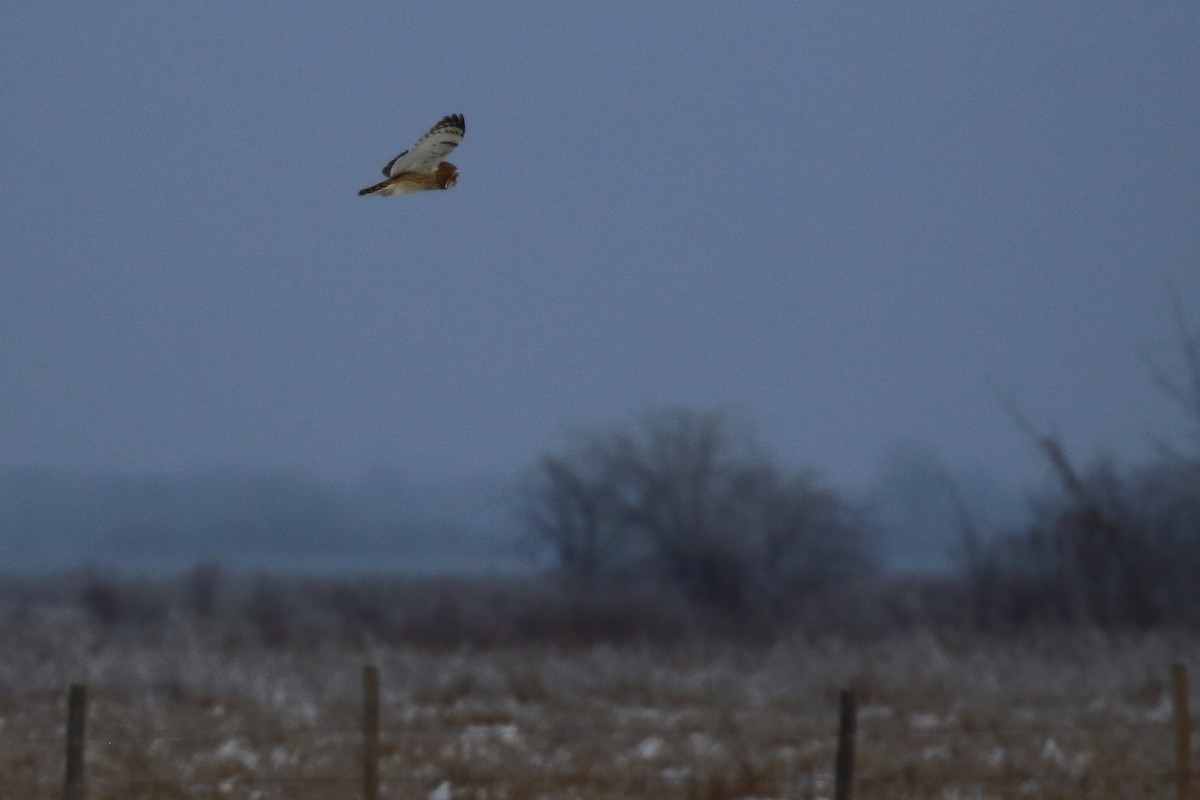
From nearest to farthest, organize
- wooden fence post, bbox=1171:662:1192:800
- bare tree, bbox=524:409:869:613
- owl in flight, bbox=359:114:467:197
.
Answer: owl in flight, bbox=359:114:467:197 → wooden fence post, bbox=1171:662:1192:800 → bare tree, bbox=524:409:869:613

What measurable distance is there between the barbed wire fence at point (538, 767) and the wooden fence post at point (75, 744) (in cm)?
2

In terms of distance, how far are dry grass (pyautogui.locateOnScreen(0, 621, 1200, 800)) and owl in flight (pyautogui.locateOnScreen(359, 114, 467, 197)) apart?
7358 millimetres

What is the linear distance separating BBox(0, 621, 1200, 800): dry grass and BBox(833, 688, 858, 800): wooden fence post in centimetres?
225

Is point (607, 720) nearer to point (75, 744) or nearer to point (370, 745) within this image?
point (370, 745)

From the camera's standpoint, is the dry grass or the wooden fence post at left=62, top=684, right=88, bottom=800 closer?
the wooden fence post at left=62, top=684, right=88, bottom=800

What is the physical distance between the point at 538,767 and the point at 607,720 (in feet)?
14.5

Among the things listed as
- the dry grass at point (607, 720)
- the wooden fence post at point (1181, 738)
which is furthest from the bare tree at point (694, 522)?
the wooden fence post at point (1181, 738)

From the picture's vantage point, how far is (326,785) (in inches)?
497

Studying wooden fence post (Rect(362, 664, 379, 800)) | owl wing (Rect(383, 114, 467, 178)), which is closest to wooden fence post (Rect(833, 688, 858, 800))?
wooden fence post (Rect(362, 664, 379, 800))

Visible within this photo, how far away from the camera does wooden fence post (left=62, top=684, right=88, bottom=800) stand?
32.2 feet

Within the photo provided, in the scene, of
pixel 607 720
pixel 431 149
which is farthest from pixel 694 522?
pixel 431 149

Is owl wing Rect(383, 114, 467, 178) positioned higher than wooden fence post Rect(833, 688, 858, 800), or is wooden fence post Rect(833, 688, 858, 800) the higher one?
owl wing Rect(383, 114, 467, 178)

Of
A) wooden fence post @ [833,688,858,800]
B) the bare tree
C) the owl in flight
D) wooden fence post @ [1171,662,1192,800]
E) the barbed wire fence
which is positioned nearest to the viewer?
the owl in flight

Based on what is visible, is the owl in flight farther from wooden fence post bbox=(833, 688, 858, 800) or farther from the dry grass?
the dry grass
